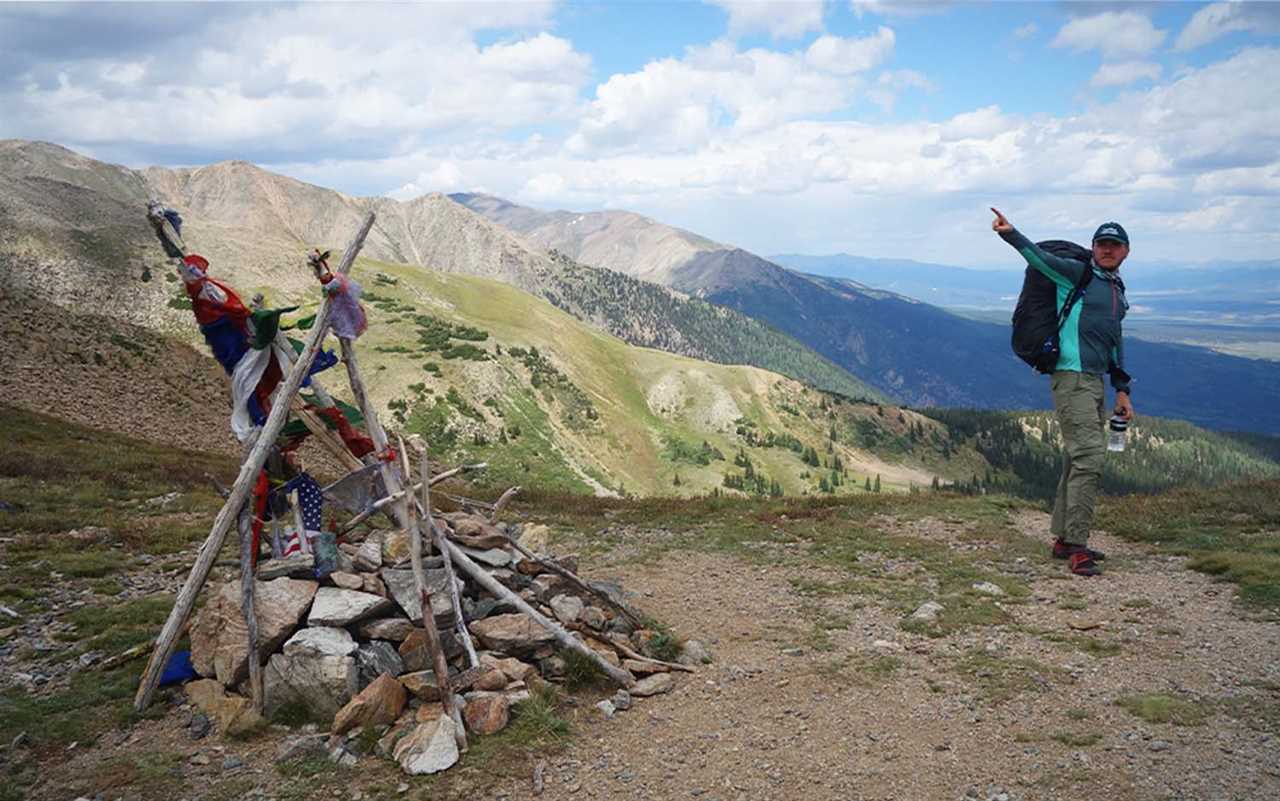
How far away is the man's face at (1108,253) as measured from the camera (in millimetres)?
11078

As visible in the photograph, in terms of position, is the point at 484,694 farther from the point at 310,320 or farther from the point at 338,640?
the point at 310,320

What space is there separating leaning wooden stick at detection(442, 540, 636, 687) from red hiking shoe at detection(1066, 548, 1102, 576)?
796cm

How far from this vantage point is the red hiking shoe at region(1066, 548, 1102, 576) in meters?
11.7

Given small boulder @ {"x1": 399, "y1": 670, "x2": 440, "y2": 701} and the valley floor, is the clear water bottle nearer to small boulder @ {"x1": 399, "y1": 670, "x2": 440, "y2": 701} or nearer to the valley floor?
the valley floor

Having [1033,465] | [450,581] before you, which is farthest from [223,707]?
[1033,465]

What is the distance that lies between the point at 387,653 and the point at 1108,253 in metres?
12.0

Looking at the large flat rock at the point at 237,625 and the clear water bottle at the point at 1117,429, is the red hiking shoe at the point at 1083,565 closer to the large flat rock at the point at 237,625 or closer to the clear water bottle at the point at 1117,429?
the clear water bottle at the point at 1117,429

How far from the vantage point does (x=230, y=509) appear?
26.9ft

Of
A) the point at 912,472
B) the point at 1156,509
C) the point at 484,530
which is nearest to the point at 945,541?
the point at 1156,509

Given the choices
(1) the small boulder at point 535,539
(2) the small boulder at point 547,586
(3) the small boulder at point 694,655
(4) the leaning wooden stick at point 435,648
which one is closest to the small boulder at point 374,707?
(4) the leaning wooden stick at point 435,648

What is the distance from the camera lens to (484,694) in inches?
307

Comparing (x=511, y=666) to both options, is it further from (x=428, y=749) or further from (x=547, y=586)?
(x=547, y=586)

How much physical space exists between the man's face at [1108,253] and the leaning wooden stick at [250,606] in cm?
1286

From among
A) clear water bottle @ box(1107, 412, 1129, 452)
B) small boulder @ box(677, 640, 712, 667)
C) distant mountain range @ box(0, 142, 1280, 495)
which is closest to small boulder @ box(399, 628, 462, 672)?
small boulder @ box(677, 640, 712, 667)
